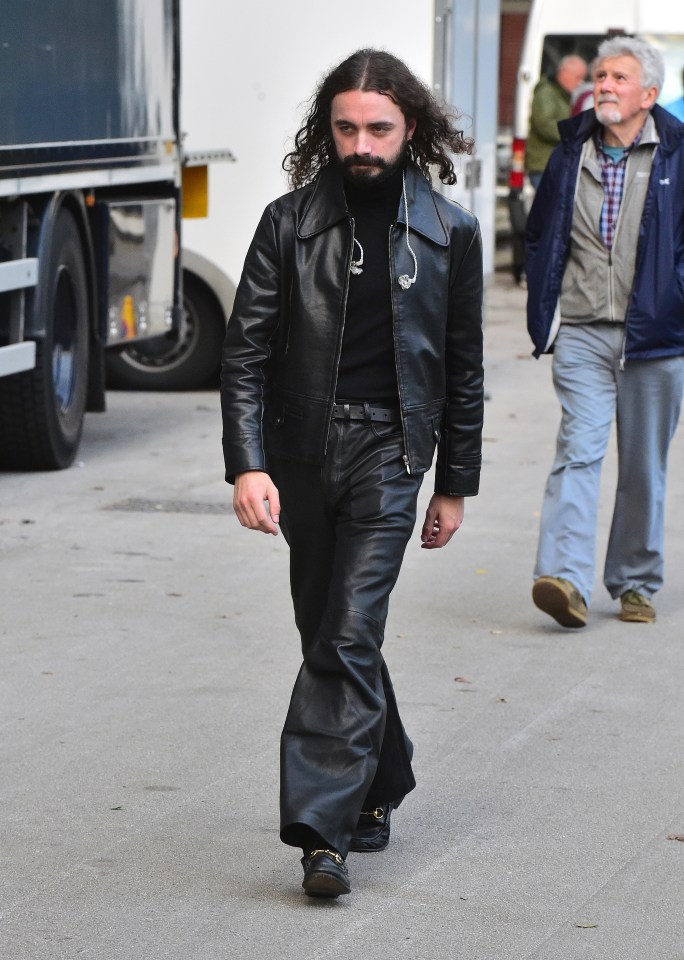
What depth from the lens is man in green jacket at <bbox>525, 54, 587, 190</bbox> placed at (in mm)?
18828

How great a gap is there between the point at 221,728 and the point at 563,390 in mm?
2038

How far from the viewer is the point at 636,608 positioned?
692 cm

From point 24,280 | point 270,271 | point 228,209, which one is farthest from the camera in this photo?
point 228,209

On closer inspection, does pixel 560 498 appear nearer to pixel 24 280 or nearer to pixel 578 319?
pixel 578 319

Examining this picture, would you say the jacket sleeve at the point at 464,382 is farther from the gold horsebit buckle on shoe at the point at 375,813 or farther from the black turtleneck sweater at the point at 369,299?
the gold horsebit buckle on shoe at the point at 375,813

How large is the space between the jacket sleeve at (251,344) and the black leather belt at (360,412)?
165 mm

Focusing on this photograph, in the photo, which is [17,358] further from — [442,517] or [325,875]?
[325,875]

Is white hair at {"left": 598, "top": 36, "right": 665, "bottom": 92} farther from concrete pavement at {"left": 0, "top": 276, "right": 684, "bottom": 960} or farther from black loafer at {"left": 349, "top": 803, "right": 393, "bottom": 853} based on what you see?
black loafer at {"left": 349, "top": 803, "right": 393, "bottom": 853}

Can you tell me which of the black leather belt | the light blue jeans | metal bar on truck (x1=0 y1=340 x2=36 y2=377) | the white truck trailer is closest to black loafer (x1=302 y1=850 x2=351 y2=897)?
the black leather belt

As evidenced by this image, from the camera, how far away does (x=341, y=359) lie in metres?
4.24

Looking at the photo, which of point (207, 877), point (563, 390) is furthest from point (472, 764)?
point (563, 390)

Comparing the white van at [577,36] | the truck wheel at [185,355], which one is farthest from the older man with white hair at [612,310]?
the white van at [577,36]

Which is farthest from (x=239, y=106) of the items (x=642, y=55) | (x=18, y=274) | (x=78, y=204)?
(x=642, y=55)

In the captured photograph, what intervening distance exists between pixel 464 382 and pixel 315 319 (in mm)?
413
